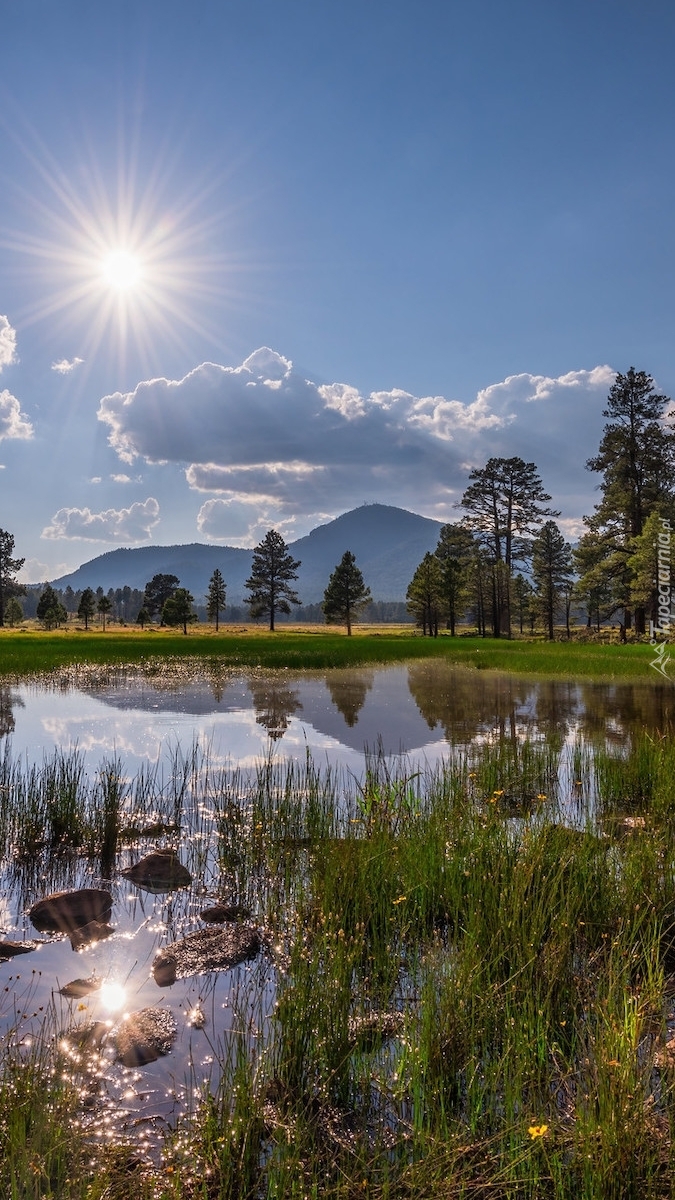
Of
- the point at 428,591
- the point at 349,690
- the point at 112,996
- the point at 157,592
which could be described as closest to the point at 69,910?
the point at 112,996

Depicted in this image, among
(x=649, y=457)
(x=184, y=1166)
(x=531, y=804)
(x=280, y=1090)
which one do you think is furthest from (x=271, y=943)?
(x=649, y=457)

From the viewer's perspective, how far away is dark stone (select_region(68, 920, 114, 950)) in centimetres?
548

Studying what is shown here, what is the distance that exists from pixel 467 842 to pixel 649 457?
5148 cm

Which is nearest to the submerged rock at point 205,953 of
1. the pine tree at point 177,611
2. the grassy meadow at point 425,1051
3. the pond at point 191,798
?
the pond at point 191,798

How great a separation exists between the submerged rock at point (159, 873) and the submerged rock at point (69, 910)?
589mm

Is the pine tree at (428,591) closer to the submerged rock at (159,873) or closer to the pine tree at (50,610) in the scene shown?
the pine tree at (50,610)

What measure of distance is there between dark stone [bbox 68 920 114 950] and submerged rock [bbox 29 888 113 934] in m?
0.08

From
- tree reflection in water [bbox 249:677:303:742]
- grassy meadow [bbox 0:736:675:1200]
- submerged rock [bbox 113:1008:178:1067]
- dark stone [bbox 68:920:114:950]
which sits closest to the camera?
grassy meadow [bbox 0:736:675:1200]

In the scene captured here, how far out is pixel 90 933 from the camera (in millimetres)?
5648

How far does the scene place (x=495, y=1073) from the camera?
3.22m

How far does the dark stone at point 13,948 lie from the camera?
5218mm

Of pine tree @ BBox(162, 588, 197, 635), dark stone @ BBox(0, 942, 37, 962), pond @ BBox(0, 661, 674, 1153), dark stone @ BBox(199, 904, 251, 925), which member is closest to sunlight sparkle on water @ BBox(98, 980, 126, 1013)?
pond @ BBox(0, 661, 674, 1153)

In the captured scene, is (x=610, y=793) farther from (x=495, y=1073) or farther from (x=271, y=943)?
(x=495, y=1073)

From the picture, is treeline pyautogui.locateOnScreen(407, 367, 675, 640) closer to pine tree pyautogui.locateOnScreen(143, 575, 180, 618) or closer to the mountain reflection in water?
the mountain reflection in water
